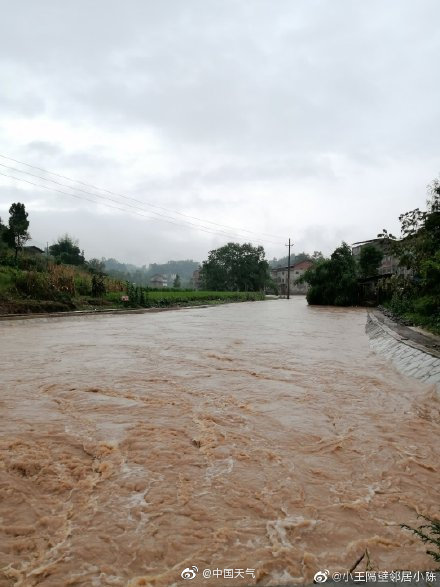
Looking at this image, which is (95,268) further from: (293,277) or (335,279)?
(293,277)

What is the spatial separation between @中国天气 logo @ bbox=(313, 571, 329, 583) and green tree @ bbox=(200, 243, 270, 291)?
71169 millimetres

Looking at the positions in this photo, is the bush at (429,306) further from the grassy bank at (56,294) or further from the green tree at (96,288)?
the green tree at (96,288)

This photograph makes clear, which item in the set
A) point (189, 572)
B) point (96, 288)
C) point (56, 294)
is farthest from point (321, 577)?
point (96, 288)

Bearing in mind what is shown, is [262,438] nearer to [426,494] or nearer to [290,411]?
[290,411]

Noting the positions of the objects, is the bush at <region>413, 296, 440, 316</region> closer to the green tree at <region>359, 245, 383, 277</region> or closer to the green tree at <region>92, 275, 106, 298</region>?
the green tree at <region>92, 275, 106, 298</region>

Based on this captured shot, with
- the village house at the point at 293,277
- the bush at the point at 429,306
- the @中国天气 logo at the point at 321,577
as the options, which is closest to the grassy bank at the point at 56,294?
the bush at the point at 429,306

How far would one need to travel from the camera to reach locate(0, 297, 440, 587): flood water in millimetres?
2531

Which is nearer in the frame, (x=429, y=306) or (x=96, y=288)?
(x=429, y=306)

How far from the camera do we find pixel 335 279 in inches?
1460

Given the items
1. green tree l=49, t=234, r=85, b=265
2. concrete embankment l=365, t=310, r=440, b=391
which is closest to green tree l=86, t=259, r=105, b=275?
green tree l=49, t=234, r=85, b=265

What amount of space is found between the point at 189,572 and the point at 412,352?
8022mm

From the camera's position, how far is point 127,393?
20.2 feet

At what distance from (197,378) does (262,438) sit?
9.77ft

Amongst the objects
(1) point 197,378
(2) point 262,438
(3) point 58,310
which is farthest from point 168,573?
(3) point 58,310
